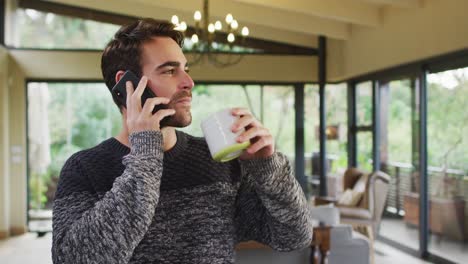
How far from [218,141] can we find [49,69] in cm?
794

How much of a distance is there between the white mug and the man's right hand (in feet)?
0.24

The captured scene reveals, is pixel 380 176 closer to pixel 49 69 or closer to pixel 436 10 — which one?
pixel 436 10

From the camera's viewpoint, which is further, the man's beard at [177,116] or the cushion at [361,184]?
the cushion at [361,184]

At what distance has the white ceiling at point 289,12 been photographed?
6.27 meters

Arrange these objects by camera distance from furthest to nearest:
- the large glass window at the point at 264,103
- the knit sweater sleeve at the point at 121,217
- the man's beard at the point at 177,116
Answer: the large glass window at the point at 264,103 < the man's beard at the point at 177,116 < the knit sweater sleeve at the point at 121,217

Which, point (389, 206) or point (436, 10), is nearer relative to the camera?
point (436, 10)

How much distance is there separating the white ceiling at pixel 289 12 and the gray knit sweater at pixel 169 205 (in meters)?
4.98

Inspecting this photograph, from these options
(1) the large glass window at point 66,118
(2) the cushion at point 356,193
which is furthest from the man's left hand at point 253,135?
(1) the large glass window at point 66,118

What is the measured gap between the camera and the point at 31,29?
28.0 feet

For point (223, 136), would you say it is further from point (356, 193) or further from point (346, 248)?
point (356, 193)

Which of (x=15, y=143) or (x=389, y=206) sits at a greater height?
(x=15, y=143)

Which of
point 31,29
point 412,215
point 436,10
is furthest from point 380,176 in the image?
point 31,29

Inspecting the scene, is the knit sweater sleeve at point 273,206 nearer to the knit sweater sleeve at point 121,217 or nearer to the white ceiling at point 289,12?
the knit sweater sleeve at point 121,217

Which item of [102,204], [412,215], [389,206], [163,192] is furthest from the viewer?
[389,206]
